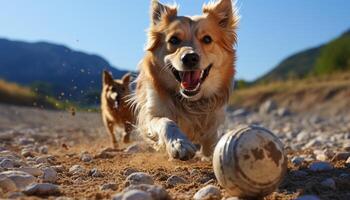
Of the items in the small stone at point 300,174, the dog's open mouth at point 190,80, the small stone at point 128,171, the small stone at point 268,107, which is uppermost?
the dog's open mouth at point 190,80

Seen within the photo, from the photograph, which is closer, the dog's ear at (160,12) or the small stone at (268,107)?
the dog's ear at (160,12)

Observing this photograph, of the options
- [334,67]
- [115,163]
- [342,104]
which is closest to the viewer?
[115,163]

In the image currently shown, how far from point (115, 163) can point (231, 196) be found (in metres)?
2.53

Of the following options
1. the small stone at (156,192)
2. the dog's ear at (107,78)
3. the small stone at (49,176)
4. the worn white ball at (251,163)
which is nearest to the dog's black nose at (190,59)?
the small stone at (49,176)

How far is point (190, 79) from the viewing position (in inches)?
247

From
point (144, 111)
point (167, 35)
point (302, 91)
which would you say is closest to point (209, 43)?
point (167, 35)

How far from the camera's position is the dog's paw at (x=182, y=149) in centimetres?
462

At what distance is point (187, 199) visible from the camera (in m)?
3.69

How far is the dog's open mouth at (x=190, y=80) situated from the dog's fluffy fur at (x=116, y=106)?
125 inches

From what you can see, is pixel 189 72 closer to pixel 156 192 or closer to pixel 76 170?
pixel 76 170

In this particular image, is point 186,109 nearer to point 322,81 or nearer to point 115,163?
point 115,163

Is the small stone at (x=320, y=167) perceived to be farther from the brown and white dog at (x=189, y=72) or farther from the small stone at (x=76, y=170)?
the small stone at (x=76, y=170)

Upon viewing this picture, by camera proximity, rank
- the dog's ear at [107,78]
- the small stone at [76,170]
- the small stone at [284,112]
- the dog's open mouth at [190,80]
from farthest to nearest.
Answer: the small stone at [284,112] < the dog's ear at [107,78] < the dog's open mouth at [190,80] < the small stone at [76,170]

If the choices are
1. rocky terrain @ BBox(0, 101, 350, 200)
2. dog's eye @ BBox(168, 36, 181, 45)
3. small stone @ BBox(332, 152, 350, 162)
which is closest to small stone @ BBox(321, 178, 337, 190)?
rocky terrain @ BBox(0, 101, 350, 200)
